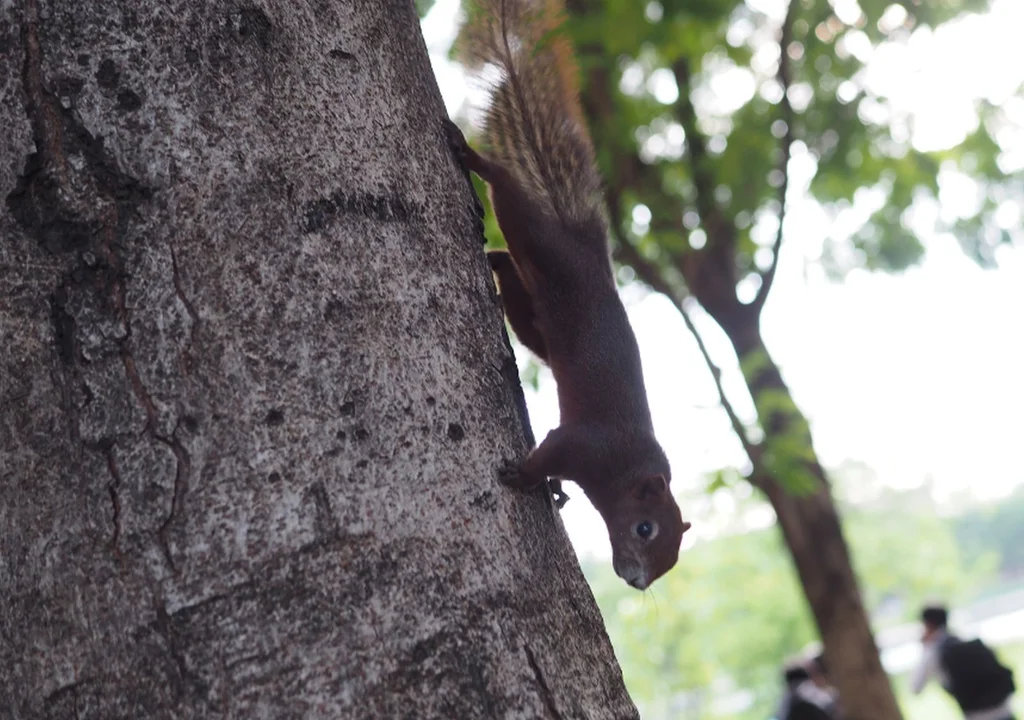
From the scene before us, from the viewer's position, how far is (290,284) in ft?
3.86

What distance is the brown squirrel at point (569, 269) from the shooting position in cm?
236

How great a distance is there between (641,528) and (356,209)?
Result: 5.51ft

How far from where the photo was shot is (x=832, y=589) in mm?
5395

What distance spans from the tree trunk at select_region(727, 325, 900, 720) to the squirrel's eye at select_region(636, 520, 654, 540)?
2564 millimetres

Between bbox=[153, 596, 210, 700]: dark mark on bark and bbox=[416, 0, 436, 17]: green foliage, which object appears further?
bbox=[416, 0, 436, 17]: green foliage

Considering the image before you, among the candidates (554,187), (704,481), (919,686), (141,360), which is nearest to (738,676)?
(919,686)

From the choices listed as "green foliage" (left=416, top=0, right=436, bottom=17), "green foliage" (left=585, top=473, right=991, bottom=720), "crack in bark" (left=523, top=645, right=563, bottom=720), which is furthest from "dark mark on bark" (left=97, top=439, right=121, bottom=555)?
"green foliage" (left=585, top=473, right=991, bottom=720)

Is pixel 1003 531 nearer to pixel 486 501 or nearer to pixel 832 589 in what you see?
pixel 832 589

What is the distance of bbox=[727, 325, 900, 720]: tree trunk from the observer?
5234mm

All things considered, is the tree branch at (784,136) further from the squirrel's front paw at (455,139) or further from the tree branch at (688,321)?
the squirrel's front paw at (455,139)

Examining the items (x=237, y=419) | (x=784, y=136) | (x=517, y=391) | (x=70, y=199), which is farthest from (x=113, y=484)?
(x=784, y=136)

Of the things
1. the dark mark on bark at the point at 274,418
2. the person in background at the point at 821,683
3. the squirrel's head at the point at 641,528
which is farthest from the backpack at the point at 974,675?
the dark mark on bark at the point at 274,418

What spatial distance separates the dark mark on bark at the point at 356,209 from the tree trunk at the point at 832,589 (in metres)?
4.09

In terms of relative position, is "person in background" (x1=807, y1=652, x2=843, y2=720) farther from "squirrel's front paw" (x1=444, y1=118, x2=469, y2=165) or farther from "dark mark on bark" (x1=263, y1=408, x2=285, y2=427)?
"dark mark on bark" (x1=263, y1=408, x2=285, y2=427)
